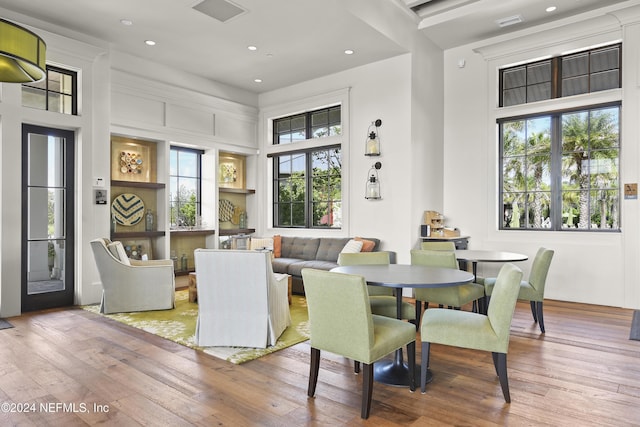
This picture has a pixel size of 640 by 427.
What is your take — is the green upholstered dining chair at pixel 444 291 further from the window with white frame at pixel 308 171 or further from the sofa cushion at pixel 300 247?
the window with white frame at pixel 308 171

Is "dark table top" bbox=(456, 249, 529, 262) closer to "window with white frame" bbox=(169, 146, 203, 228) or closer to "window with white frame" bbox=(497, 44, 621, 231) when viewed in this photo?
"window with white frame" bbox=(497, 44, 621, 231)

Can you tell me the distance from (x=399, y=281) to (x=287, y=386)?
104 centimetres

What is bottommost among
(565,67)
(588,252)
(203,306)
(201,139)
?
(203,306)

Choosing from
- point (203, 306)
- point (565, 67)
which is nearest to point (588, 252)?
point (565, 67)

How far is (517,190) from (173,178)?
532 cm

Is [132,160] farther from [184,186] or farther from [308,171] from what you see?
[308,171]

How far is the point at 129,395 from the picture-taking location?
8.93ft

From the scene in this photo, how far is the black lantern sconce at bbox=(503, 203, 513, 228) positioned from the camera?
610 centimetres

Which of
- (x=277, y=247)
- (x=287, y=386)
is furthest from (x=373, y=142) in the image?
(x=287, y=386)

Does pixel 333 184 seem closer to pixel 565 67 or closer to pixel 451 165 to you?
pixel 451 165

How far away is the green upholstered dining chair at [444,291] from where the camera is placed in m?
3.79

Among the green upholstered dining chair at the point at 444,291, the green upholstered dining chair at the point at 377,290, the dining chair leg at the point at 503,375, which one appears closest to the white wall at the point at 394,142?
the green upholstered dining chair at the point at 444,291

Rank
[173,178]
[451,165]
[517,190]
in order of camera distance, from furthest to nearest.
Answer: [173,178] < [451,165] < [517,190]

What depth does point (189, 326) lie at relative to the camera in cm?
434
